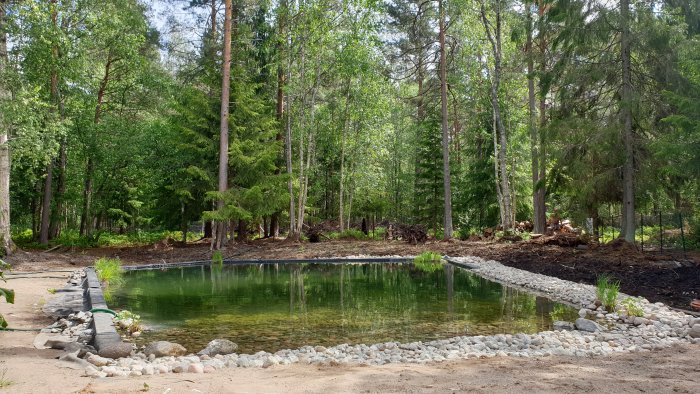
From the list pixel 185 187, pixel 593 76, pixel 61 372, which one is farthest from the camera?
pixel 185 187

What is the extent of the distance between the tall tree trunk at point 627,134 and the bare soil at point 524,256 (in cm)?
71

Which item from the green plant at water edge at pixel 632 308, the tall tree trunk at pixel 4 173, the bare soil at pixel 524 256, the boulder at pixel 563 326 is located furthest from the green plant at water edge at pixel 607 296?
the tall tree trunk at pixel 4 173

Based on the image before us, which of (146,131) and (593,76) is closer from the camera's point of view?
(593,76)

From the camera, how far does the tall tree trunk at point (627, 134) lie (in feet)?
41.3

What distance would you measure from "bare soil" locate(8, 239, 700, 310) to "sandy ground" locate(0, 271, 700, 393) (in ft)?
11.6

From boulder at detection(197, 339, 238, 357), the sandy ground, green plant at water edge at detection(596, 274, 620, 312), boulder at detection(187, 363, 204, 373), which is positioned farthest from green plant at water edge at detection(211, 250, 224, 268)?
boulder at detection(187, 363, 204, 373)

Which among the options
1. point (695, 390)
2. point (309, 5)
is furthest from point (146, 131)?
point (695, 390)

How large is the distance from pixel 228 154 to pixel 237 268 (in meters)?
5.29

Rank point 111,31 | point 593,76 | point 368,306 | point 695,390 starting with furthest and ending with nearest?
point 111,31 < point 593,76 < point 368,306 < point 695,390

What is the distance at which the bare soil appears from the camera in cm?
864

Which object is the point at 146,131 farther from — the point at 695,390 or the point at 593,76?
the point at 695,390

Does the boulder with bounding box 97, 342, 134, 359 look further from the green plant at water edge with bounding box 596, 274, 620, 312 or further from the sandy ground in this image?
the green plant at water edge with bounding box 596, 274, 620, 312

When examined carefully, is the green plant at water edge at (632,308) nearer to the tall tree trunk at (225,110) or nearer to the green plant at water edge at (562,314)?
the green plant at water edge at (562,314)

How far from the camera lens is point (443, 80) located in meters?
19.3
